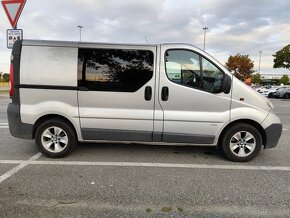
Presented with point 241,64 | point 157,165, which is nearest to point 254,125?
point 157,165

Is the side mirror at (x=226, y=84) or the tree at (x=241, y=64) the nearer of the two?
the side mirror at (x=226, y=84)

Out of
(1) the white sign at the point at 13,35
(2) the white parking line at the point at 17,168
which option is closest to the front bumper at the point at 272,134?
(2) the white parking line at the point at 17,168

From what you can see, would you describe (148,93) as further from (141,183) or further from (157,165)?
(141,183)

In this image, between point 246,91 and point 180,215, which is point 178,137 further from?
point 180,215

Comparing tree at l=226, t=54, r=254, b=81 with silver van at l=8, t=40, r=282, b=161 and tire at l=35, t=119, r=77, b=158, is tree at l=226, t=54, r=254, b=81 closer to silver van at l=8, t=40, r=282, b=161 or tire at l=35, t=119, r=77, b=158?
silver van at l=8, t=40, r=282, b=161

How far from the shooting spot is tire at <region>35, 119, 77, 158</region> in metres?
5.08

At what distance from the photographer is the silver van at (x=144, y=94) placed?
4.89 m

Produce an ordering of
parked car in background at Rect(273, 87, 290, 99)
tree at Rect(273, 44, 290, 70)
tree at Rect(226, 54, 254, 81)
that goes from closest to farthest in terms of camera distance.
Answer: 1. parked car in background at Rect(273, 87, 290, 99)
2. tree at Rect(273, 44, 290, 70)
3. tree at Rect(226, 54, 254, 81)

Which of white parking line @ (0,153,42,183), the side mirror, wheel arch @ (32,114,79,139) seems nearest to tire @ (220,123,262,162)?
the side mirror

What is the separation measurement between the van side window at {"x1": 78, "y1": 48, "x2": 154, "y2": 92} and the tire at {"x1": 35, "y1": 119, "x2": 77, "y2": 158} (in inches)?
34.4

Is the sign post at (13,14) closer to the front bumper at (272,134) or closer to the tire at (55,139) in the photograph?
the tire at (55,139)

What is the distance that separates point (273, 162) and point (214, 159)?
3.31ft

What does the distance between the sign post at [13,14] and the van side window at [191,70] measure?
13.6 feet

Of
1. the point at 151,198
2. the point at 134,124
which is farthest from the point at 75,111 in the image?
the point at 151,198
